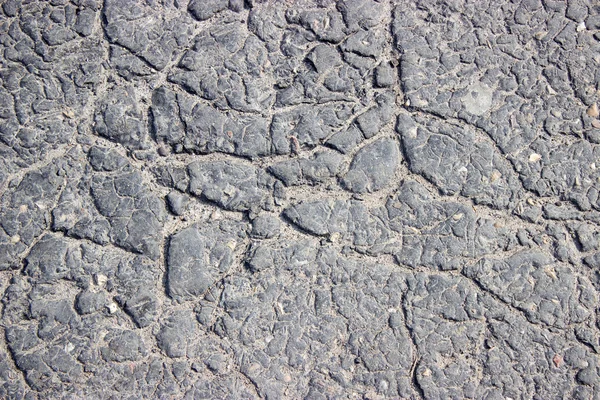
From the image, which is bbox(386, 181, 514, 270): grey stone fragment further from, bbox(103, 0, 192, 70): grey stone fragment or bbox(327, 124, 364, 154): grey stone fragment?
bbox(103, 0, 192, 70): grey stone fragment

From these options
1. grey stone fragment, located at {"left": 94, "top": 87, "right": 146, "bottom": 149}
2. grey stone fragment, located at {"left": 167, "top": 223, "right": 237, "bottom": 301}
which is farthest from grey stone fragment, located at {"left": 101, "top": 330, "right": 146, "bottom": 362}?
grey stone fragment, located at {"left": 94, "top": 87, "right": 146, "bottom": 149}

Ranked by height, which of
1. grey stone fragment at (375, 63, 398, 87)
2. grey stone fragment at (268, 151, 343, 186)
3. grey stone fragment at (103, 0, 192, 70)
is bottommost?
grey stone fragment at (268, 151, 343, 186)

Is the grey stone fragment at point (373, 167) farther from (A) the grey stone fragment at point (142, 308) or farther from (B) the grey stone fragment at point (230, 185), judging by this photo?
(A) the grey stone fragment at point (142, 308)

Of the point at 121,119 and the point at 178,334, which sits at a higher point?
the point at 121,119

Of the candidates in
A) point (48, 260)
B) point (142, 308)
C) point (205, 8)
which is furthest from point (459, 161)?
point (48, 260)

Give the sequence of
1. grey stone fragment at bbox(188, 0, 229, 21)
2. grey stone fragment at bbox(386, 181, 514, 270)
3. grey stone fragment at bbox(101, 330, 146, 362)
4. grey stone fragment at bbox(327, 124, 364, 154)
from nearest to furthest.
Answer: grey stone fragment at bbox(101, 330, 146, 362) < grey stone fragment at bbox(386, 181, 514, 270) < grey stone fragment at bbox(327, 124, 364, 154) < grey stone fragment at bbox(188, 0, 229, 21)

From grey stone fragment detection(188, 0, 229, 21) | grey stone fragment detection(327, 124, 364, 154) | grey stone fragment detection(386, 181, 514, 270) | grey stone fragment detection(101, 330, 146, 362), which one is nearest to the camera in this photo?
grey stone fragment detection(101, 330, 146, 362)

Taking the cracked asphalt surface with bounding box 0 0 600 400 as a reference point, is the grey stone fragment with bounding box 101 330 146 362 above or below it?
below

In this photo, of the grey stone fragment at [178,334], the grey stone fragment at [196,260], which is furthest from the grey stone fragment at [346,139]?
the grey stone fragment at [178,334]

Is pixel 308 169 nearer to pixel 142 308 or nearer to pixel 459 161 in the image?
pixel 459 161
